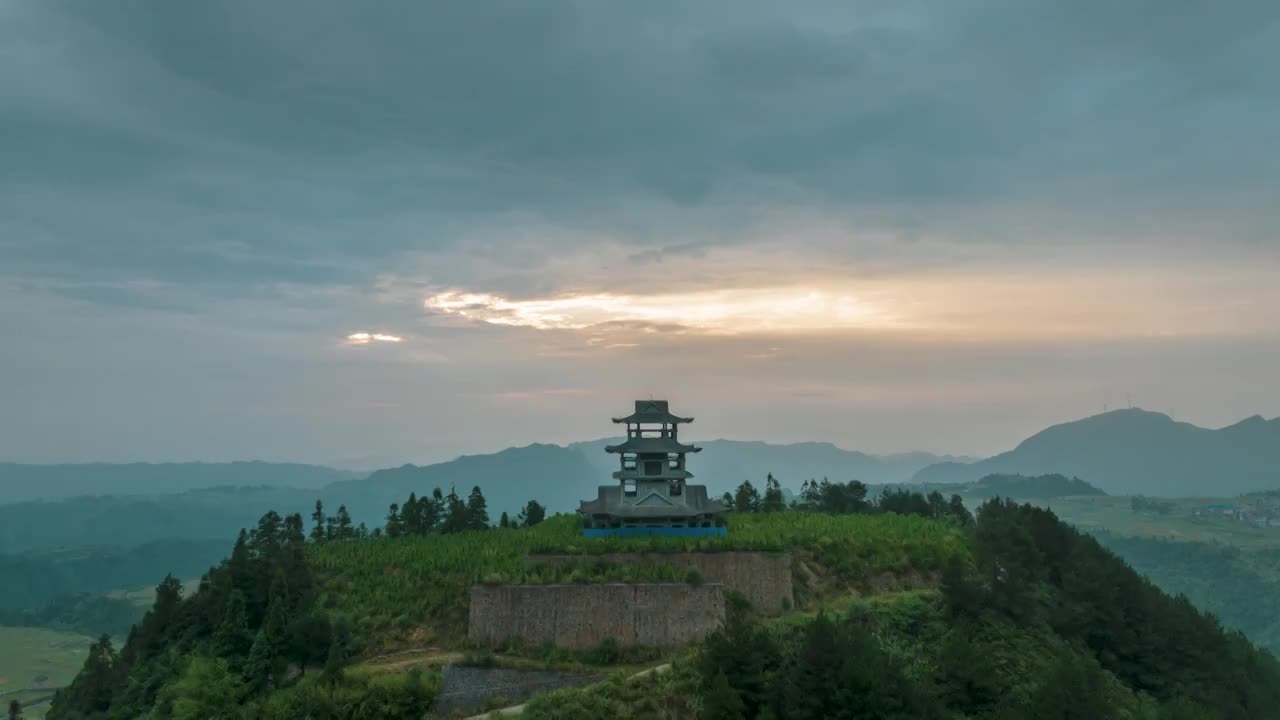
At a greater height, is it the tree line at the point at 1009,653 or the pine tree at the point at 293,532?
the pine tree at the point at 293,532

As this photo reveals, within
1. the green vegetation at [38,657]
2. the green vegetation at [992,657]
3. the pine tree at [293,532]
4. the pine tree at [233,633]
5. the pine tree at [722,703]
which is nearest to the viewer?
the pine tree at [722,703]

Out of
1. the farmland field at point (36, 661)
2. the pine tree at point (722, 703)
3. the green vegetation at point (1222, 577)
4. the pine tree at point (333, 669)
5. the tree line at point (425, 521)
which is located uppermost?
the tree line at point (425, 521)

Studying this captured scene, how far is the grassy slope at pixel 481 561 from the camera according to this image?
127ft

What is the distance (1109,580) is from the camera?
4462 cm

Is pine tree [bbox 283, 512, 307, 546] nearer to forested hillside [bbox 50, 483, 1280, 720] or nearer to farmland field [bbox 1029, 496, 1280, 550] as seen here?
forested hillside [bbox 50, 483, 1280, 720]

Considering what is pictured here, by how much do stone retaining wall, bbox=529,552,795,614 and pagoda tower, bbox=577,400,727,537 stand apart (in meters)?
3.65

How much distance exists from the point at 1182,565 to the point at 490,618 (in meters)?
139

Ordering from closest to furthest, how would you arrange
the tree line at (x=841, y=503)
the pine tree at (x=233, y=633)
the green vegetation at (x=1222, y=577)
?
the pine tree at (x=233, y=633), the tree line at (x=841, y=503), the green vegetation at (x=1222, y=577)

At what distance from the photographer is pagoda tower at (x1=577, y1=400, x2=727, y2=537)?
44.2 metres

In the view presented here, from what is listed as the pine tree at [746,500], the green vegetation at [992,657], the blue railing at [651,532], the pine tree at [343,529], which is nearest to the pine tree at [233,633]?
the pine tree at [343,529]

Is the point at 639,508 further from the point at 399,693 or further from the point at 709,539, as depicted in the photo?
the point at 399,693

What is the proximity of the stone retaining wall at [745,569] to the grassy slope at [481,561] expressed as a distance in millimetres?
545

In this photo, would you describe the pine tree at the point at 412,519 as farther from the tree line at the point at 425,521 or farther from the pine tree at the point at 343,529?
the pine tree at the point at 343,529

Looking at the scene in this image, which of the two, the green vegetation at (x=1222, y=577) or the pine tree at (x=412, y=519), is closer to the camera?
the pine tree at (x=412, y=519)
